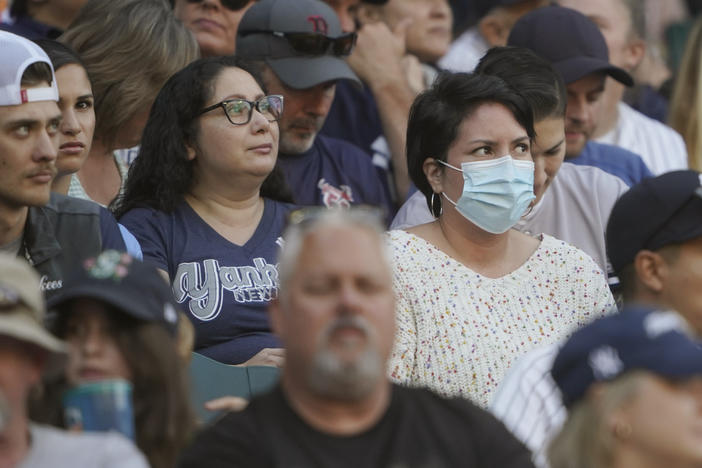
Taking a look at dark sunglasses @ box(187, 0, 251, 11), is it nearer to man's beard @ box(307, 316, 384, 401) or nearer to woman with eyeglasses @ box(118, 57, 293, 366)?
woman with eyeglasses @ box(118, 57, 293, 366)

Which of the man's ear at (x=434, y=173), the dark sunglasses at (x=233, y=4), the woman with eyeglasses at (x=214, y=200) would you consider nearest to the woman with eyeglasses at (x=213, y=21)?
the dark sunglasses at (x=233, y=4)

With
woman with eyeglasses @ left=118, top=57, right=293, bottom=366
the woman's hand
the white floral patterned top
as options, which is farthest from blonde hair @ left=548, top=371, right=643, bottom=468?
woman with eyeglasses @ left=118, top=57, right=293, bottom=366

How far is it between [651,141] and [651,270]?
335 centimetres

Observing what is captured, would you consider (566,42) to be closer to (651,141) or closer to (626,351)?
(651,141)

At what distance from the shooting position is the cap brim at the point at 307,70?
646 cm

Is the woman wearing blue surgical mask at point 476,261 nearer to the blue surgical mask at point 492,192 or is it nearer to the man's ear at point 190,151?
the blue surgical mask at point 492,192

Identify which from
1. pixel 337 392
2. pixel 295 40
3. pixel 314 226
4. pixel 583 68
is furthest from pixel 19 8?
pixel 337 392

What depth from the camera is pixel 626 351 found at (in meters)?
3.56

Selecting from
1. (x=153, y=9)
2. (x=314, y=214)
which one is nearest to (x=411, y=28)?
(x=153, y=9)

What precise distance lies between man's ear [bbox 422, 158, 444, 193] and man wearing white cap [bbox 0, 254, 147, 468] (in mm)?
2298

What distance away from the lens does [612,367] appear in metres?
3.57

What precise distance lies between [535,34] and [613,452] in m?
3.91

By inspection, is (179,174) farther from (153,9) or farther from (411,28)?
(411,28)

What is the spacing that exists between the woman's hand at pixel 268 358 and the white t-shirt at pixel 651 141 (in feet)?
10.5
